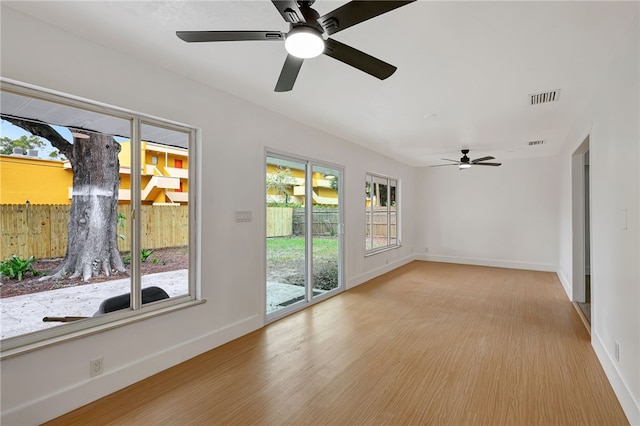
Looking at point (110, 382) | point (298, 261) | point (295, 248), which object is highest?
point (295, 248)

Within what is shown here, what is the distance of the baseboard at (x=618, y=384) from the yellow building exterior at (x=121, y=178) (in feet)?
12.2

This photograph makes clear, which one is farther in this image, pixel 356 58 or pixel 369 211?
pixel 369 211

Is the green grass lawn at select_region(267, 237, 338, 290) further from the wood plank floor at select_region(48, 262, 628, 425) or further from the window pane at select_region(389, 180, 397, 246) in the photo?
the window pane at select_region(389, 180, 397, 246)

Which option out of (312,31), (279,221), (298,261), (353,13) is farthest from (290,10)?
(298,261)

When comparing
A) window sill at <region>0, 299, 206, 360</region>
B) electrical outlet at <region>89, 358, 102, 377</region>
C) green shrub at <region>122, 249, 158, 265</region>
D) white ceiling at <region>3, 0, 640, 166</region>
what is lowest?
electrical outlet at <region>89, 358, 102, 377</region>

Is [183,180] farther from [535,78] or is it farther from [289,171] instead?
[535,78]

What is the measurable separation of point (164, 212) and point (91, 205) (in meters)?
0.58

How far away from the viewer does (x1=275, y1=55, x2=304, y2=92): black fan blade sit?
6.13ft

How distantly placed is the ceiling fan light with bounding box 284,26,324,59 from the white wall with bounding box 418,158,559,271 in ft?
23.6

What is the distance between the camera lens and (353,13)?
1425 mm

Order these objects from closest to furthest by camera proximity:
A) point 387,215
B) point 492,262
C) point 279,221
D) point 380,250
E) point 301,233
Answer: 1. point 279,221
2. point 301,233
3. point 380,250
4. point 387,215
5. point 492,262

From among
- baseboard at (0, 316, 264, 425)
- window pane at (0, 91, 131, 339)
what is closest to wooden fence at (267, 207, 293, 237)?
baseboard at (0, 316, 264, 425)

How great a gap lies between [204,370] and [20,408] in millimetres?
1164

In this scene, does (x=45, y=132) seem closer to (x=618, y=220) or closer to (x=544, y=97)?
(x=618, y=220)
